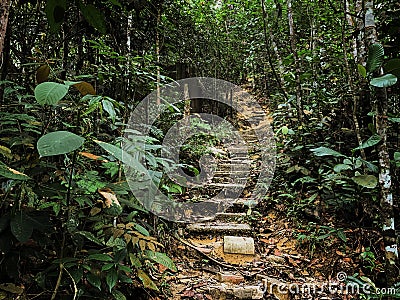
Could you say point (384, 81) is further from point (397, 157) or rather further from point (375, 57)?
point (397, 157)

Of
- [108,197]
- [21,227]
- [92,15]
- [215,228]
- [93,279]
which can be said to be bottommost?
[215,228]

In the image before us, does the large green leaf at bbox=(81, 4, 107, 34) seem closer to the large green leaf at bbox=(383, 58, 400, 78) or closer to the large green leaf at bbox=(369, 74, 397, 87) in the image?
the large green leaf at bbox=(369, 74, 397, 87)

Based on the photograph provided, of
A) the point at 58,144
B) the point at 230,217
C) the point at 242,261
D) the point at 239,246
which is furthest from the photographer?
the point at 230,217

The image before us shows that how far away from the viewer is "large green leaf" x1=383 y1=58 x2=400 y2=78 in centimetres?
239

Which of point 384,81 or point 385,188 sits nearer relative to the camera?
point 384,81

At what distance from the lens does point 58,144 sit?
1.00m

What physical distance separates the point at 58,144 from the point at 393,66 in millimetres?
2505

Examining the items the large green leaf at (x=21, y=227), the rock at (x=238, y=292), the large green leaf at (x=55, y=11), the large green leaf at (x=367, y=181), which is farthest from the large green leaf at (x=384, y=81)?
the large green leaf at (x=21, y=227)

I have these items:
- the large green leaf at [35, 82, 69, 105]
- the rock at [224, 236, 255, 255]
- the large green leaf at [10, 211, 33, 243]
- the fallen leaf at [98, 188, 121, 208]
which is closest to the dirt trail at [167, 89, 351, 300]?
the rock at [224, 236, 255, 255]

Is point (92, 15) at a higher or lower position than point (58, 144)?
higher

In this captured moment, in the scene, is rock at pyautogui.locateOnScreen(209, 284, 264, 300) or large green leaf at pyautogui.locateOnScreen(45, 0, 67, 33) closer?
large green leaf at pyautogui.locateOnScreen(45, 0, 67, 33)

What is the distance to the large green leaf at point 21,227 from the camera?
4.60ft

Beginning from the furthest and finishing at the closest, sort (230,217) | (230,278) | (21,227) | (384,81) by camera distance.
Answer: (230,217) → (230,278) → (384,81) → (21,227)

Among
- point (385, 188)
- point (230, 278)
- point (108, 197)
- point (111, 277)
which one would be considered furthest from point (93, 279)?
point (385, 188)
